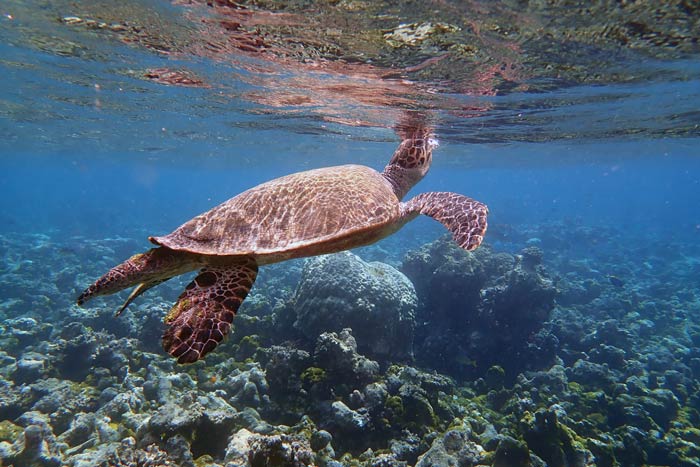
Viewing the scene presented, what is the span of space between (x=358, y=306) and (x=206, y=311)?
605cm

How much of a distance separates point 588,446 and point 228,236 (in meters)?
7.59

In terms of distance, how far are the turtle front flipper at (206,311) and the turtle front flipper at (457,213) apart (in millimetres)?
2571

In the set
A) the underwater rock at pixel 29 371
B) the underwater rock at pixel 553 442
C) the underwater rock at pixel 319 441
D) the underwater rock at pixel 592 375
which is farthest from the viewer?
the underwater rock at pixel 592 375

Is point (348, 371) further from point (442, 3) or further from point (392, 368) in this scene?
point (442, 3)

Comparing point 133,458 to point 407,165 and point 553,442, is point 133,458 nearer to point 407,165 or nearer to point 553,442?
point 553,442

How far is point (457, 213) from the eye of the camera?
201 inches

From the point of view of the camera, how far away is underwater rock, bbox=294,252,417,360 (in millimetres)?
8992

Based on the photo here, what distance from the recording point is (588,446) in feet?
22.4

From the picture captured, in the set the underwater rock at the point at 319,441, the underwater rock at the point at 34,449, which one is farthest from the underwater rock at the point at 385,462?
the underwater rock at the point at 34,449

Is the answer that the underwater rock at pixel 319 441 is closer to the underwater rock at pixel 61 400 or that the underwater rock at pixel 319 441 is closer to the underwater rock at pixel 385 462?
the underwater rock at pixel 385 462

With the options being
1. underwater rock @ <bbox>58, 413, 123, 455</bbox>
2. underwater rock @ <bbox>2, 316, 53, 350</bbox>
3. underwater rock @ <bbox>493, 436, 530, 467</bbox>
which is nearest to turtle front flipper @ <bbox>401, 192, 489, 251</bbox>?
underwater rock @ <bbox>493, 436, 530, 467</bbox>

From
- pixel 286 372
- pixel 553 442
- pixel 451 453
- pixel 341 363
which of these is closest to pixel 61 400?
pixel 286 372

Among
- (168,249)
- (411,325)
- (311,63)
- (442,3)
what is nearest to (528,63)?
(442,3)

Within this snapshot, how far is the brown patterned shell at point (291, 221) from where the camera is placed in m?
4.11
